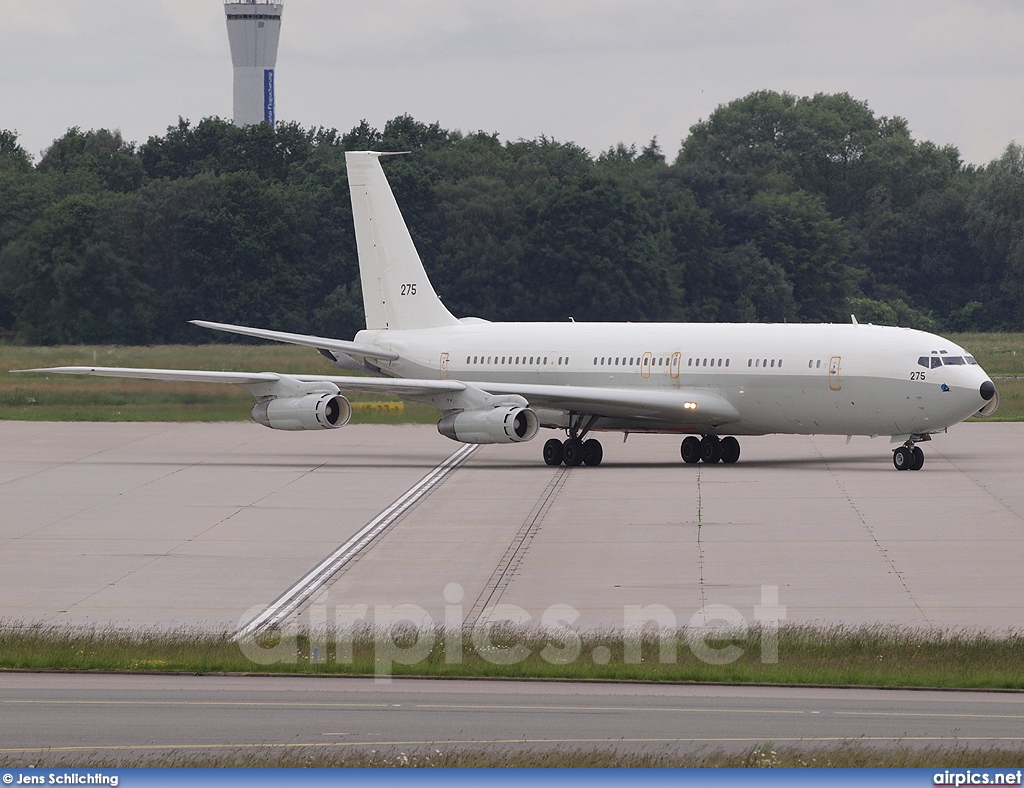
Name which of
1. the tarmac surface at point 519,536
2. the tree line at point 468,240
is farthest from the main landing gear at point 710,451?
the tree line at point 468,240

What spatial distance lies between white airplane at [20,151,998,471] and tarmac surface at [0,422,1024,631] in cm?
125

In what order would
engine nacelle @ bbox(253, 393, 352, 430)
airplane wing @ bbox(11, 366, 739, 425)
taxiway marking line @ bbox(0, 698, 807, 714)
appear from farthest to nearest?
engine nacelle @ bbox(253, 393, 352, 430), airplane wing @ bbox(11, 366, 739, 425), taxiway marking line @ bbox(0, 698, 807, 714)

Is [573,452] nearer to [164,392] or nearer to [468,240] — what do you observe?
[164,392]

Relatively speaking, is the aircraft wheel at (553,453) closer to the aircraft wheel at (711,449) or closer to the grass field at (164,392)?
the aircraft wheel at (711,449)

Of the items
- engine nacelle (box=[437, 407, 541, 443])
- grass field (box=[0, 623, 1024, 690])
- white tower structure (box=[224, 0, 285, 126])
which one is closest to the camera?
grass field (box=[0, 623, 1024, 690])

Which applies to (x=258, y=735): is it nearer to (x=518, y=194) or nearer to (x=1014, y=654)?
(x=1014, y=654)

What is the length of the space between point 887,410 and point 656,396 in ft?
19.7

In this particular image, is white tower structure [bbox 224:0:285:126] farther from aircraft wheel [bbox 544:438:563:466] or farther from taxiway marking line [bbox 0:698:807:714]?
taxiway marking line [bbox 0:698:807:714]

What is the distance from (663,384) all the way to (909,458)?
22.1ft

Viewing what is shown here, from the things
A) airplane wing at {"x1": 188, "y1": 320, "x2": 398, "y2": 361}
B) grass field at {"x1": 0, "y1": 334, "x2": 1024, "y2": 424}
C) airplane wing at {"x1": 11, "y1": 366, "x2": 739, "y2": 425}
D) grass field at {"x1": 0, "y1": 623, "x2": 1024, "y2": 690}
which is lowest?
grass field at {"x1": 0, "y1": 334, "x2": 1024, "y2": 424}

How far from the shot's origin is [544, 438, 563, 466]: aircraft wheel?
45.4 metres

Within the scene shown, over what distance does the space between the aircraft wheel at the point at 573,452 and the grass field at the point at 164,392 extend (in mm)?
13502

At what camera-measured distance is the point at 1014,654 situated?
813 inches

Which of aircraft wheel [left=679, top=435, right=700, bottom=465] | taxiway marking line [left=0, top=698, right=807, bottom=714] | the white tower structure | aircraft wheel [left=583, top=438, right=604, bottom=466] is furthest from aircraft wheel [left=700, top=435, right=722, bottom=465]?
the white tower structure
